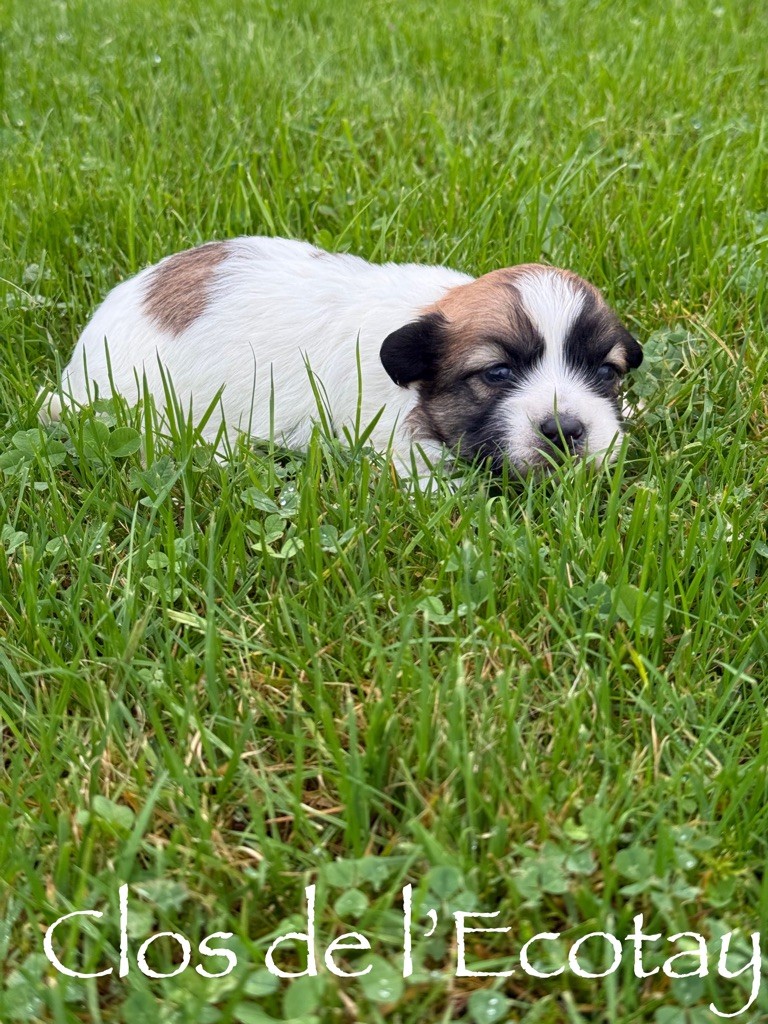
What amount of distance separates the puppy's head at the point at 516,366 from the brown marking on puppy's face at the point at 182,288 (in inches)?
31.6

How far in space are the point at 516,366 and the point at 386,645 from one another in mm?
1076

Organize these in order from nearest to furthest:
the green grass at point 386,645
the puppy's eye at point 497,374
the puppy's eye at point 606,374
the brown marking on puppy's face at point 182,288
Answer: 1. the green grass at point 386,645
2. the puppy's eye at point 497,374
3. the puppy's eye at point 606,374
4. the brown marking on puppy's face at point 182,288

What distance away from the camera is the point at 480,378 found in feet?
11.3

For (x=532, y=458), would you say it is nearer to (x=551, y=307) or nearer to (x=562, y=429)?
(x=562, y=429)

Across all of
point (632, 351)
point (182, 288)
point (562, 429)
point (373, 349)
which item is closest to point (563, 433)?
point (562, 429)

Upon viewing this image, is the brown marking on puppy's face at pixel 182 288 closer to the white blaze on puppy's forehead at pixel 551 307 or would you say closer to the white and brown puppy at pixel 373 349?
the white and brown puppy at pixel 373 349

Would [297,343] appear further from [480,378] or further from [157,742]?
[157,742]

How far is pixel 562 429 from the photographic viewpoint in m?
3.29

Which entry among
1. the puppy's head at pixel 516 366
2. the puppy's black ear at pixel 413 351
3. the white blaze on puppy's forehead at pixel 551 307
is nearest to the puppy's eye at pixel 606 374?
the puppy's head at pixel 516 366

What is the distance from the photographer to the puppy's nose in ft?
10.8

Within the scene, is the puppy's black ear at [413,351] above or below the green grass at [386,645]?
above

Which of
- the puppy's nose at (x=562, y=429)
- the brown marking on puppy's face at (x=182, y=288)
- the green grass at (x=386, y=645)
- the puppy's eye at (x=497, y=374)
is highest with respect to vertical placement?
the brown marking on puppy's face at (x=182, y=288)

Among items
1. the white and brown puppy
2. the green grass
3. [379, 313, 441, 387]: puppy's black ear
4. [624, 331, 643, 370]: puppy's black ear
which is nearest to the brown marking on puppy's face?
the white and brown puppy

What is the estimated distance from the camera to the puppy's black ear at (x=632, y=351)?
358cm
